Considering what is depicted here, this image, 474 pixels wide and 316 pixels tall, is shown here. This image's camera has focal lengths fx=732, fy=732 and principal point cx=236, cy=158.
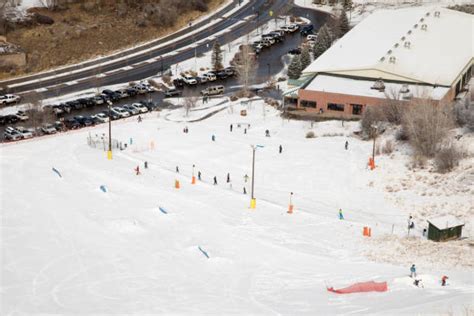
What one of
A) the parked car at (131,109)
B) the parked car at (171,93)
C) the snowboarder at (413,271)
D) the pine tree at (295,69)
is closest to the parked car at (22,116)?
the parked car at (131,109)

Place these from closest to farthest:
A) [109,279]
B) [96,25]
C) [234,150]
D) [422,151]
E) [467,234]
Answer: [109,279]
[467,234]
[422,151]
[234,150]
[96,25]

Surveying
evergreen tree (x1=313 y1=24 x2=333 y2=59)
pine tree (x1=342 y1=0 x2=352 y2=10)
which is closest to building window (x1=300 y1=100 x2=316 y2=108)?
evergreen tree (x1=313 y1=24 x2=333 y2=59)

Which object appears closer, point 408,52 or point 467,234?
point 467,234

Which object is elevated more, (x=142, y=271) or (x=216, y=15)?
(x=216, y=15)

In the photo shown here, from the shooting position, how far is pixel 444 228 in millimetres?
42750

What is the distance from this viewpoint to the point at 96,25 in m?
99.8

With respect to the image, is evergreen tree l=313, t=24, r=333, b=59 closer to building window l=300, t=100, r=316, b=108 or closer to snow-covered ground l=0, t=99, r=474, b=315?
building window l=300, t=100, r=316, b=108

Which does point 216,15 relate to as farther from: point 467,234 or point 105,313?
point 105,313

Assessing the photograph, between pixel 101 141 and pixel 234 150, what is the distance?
11413 millimetres

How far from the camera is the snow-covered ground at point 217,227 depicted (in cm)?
3575

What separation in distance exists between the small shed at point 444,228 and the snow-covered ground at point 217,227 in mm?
921

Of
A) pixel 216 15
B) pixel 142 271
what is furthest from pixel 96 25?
pixel 142 271

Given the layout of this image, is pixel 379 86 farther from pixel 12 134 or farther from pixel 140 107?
pixel 12 134

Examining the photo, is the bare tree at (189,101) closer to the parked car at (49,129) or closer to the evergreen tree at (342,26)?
the parked car at (49,129)
